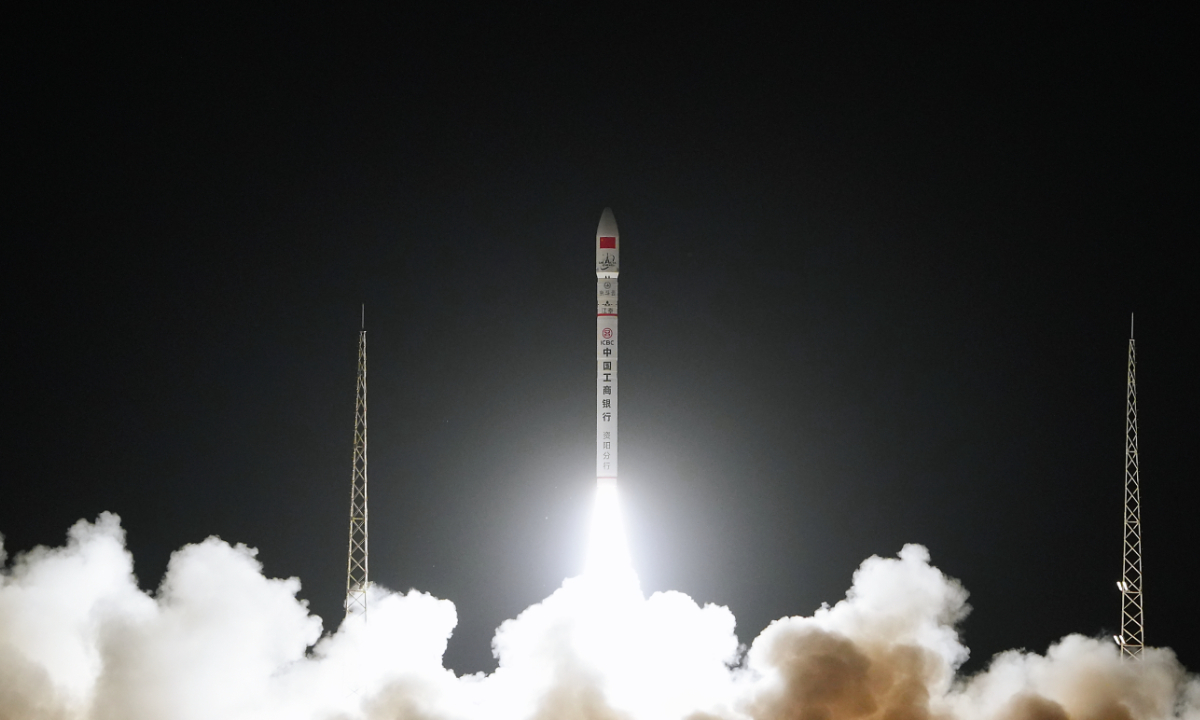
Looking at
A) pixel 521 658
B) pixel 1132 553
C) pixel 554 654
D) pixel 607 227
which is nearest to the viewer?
pixel 554 654

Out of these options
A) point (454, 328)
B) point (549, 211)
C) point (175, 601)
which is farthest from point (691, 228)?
point (175, 601)

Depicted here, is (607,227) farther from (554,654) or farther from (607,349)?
(554,654)

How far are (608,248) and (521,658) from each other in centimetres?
413

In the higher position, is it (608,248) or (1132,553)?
(608,248)

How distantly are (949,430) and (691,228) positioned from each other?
358 cm

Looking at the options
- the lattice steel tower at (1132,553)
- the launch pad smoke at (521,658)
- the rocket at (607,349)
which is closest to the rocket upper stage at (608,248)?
the rocket at (607,349)

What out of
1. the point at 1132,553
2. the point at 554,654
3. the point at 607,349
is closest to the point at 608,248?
the point at 607,349

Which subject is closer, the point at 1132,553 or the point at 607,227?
the point at 607,227

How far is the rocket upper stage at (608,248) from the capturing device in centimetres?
1294

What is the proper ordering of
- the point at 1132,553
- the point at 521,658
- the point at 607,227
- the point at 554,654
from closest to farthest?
the point at 554,654 < the point at 607,227 < the point at 521,658 < the point at 1132,553

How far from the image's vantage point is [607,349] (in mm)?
12984

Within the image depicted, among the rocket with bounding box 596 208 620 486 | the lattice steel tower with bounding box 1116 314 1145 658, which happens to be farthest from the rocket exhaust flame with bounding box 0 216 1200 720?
the lattice steel tower with bounding box 1116 314 1145 658

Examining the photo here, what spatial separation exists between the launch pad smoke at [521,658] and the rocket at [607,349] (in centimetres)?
133

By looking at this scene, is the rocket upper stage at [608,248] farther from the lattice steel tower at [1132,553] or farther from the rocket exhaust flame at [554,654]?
the lattice steel tower at [1132,553]
